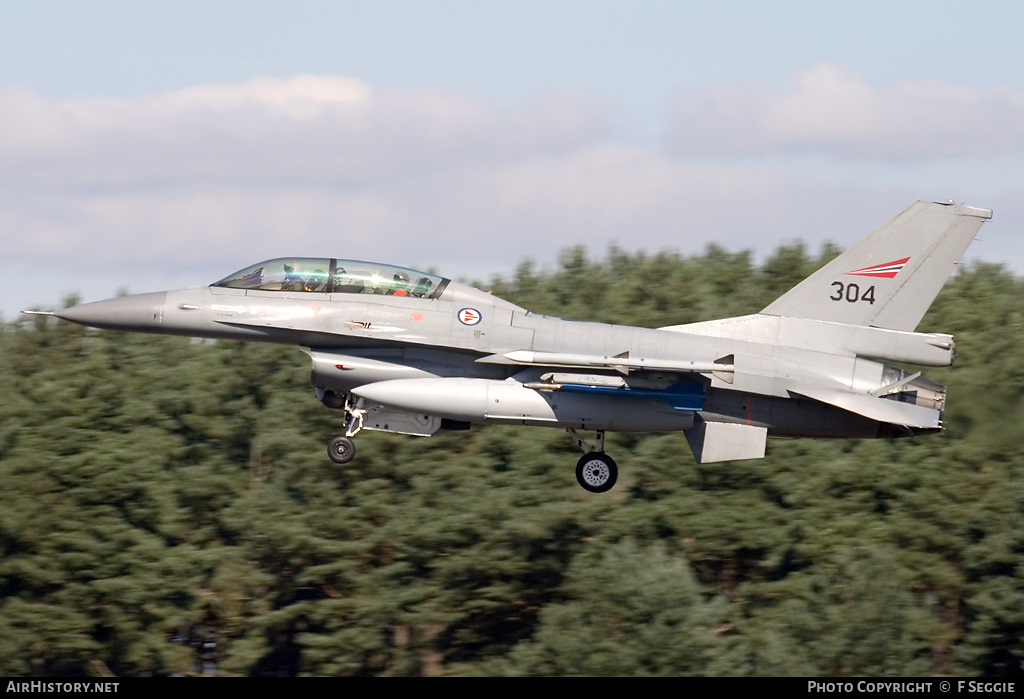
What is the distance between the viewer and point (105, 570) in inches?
1640

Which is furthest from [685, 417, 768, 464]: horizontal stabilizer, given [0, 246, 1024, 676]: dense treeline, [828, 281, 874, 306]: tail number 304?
[0, 246, 1024, 676]: dense treeline

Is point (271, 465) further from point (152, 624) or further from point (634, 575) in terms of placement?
point (634, 575)

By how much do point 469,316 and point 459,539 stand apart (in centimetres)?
A: 2049

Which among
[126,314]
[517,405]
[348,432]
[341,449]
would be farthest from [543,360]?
[126,314]

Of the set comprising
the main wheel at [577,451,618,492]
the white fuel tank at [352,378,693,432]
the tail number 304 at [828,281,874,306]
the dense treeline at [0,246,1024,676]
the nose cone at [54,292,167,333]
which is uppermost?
the tail number 304 at [828,281,874,306]

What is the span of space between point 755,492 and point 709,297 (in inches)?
299

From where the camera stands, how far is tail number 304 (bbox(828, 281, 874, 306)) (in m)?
21.5

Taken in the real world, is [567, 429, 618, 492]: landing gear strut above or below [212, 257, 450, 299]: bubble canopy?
below

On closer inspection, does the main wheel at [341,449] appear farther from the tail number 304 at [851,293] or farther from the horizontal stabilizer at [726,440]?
the tail number 304 at [851,293]

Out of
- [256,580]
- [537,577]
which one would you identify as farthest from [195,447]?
[537,577]

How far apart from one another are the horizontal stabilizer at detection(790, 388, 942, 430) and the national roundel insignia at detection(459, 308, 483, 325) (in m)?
4.93

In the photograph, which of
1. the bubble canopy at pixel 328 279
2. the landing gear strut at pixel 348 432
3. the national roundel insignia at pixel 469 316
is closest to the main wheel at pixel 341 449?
the landing gear strut at pixel 348 432

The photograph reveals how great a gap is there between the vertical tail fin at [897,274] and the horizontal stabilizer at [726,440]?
1.96m

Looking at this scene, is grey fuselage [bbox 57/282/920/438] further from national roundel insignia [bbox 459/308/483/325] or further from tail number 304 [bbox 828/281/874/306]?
tail number 304 [bbox 828/281/874/306]
